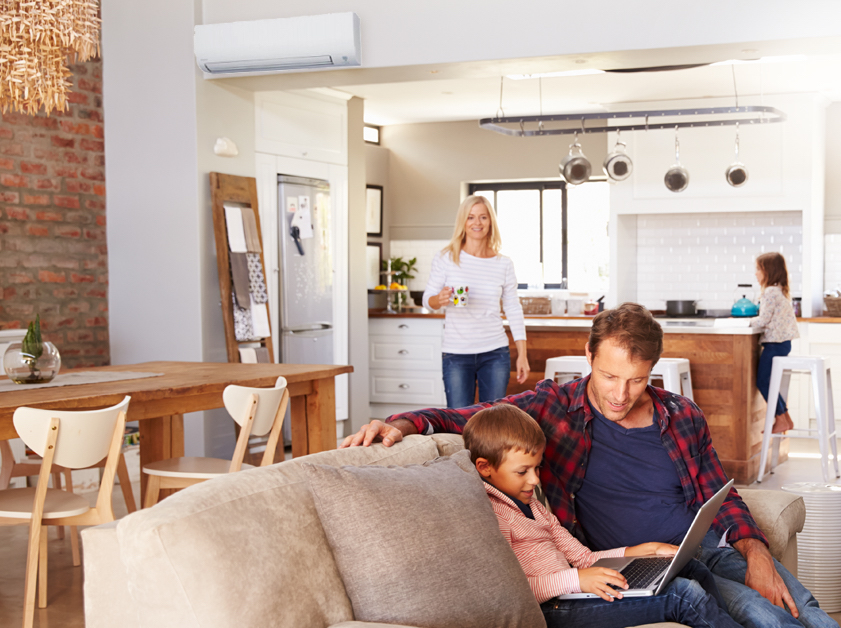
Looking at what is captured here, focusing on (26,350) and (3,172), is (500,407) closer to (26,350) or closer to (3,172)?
(26,350)

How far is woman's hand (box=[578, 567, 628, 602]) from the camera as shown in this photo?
73.5 inches

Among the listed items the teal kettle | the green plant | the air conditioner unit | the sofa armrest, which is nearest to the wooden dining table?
the air conditioner unit

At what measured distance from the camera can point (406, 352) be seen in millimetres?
7223

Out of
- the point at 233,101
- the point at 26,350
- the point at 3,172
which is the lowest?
the point at 26,350

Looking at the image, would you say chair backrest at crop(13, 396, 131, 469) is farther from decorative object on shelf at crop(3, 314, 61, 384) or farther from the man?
the man

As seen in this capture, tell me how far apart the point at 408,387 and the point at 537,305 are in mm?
1551

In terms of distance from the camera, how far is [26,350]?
3312 mm

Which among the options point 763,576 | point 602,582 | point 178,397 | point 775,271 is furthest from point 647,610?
point 775,271

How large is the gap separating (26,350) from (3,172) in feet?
6.35

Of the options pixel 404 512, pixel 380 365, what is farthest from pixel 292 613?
pixel 380 365

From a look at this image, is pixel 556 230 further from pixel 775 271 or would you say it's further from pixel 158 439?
pixel 158 439

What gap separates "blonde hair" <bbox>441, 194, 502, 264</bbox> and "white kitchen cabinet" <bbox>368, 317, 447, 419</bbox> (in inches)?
105

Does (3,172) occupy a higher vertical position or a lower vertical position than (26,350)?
higher

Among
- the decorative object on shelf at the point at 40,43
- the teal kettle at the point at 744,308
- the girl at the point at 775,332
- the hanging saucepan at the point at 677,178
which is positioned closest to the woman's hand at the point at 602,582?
the decorative object on shelf at the point at 40,43
